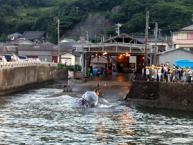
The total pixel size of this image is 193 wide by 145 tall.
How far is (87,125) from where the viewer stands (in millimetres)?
37250

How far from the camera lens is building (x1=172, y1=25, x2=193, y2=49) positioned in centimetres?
9606

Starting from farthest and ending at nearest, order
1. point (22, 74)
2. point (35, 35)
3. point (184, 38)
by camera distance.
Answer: point (35, 35) < point (184, 38) < point (22, 74)

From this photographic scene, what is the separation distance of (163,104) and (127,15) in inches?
4363

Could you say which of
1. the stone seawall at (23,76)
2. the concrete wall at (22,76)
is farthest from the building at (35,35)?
the concrete wall at (22,76)

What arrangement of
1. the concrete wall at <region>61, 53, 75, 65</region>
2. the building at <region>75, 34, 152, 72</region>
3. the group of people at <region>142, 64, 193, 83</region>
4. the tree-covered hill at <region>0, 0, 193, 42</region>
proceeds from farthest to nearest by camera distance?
1. the tree-covered hill at <region>0, 0, 193, 42</region>
2. the concrete wall at <region>61, 53, 75, 65</region>
3. the building at <region>75, 34, 152, 72</region>
4. the group of people at <region>142, 64, 193, 83</region>

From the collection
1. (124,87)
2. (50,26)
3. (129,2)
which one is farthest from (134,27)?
(124,87)

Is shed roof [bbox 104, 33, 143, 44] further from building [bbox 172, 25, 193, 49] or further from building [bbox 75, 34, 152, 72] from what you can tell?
building [bbox 172, 25, 193, 49]

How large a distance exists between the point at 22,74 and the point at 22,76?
0.83 feet

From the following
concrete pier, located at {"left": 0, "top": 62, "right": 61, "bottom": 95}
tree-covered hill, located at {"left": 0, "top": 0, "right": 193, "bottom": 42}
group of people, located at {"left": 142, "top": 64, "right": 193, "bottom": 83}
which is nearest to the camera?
group of people, located at {"left": 142, "top": 64, "right": 193, "bottom": 83}

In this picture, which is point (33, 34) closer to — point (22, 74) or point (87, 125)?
point (22, 74)

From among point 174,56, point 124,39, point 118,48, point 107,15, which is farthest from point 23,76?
point 107,15

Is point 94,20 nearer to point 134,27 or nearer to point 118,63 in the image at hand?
point 134,27

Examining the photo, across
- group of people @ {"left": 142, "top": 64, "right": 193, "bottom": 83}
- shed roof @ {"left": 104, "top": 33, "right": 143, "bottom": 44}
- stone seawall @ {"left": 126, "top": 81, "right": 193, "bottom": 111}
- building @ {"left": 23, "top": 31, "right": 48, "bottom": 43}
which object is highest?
building @ {"left": 23, "top": 31, "right": 48, "bottom": 43}

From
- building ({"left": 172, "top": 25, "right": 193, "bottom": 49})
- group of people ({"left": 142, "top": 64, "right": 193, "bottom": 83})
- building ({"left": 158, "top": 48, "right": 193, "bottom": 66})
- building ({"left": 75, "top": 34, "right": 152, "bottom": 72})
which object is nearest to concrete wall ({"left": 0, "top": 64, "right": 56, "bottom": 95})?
building ({"left": 75, "top": 34, "right": 152, "bottom": 72})
